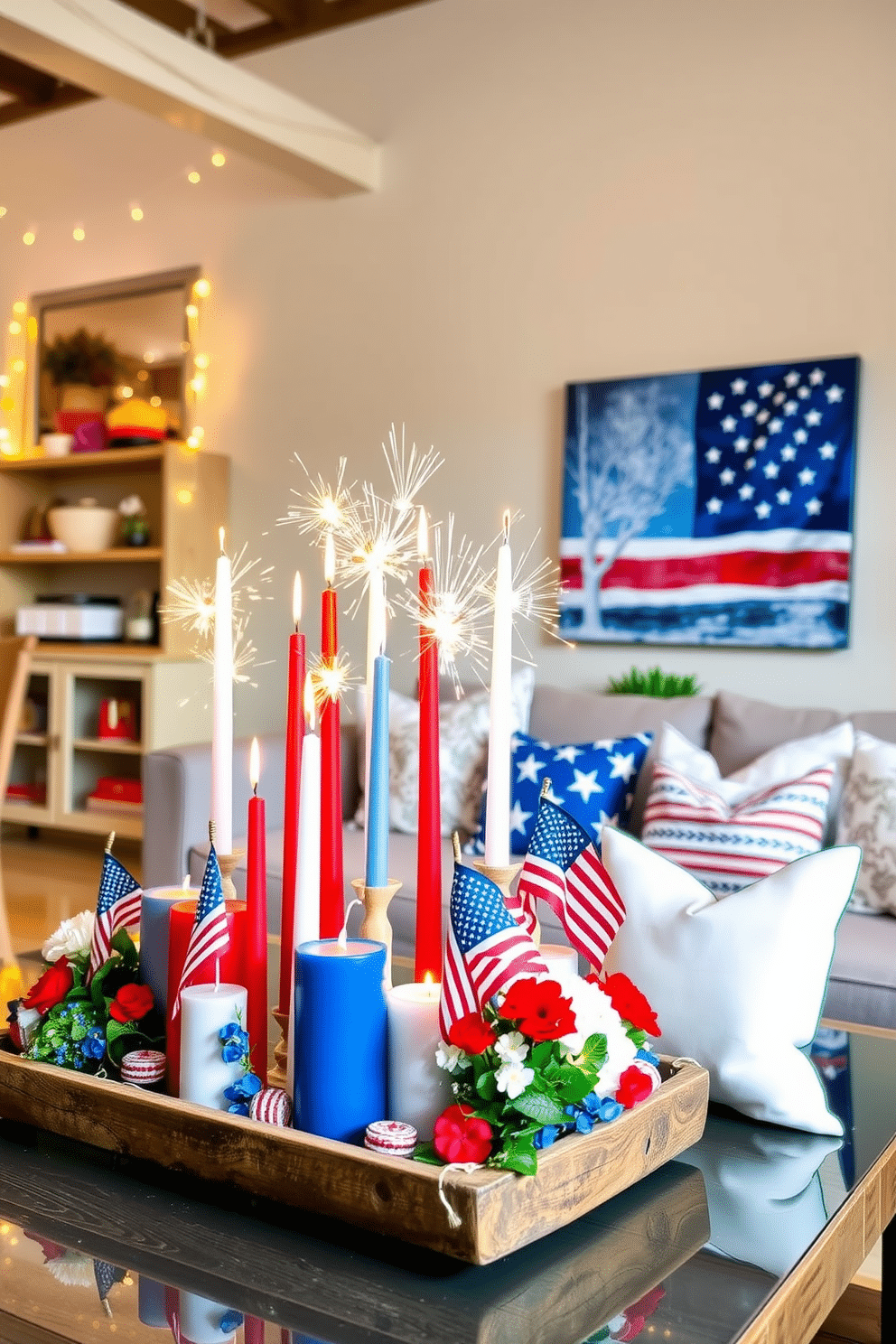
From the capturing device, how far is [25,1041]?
1.02 m

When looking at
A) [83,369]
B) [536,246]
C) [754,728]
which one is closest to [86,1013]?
[754,728]

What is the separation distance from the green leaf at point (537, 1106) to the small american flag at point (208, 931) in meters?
0.26

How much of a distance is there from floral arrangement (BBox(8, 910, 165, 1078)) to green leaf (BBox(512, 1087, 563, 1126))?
1.16 feet

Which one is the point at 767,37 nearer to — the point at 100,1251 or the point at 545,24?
the point at 545,24

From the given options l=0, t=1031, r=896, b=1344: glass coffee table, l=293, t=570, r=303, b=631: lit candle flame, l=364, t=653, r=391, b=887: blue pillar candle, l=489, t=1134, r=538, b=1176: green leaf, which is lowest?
l=0, t=1031, r=896, b=1344: glass coffee table

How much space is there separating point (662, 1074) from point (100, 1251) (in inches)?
17.3

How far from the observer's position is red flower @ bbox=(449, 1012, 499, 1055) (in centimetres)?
78

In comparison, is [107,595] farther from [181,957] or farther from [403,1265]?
[403,1265]

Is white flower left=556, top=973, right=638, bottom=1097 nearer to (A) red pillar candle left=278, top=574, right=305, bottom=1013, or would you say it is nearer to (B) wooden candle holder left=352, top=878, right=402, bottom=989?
(B) wooden candle holder left=352, top=878, right=402, bottom=989

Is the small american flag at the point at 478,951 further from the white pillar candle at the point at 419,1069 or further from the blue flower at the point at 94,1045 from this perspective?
the blue flower at the point at 94,1045

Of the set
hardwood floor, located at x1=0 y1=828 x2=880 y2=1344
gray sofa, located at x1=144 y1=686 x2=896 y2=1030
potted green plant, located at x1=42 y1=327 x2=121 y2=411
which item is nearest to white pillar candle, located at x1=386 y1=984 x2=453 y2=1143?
hardwood floor, located at x1=0 y1=828 x2=880 y2=1344

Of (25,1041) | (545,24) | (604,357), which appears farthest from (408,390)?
(25,1041)

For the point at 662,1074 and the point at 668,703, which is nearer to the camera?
the point at 662,1074

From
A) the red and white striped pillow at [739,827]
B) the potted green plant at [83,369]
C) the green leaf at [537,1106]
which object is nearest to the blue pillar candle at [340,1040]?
the green leaf at [537,1106]
